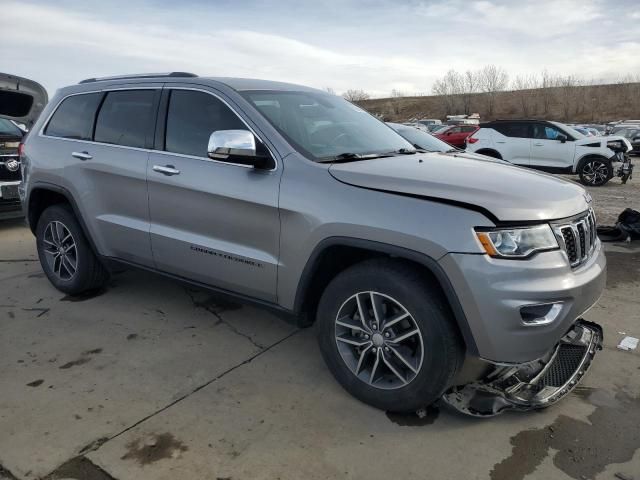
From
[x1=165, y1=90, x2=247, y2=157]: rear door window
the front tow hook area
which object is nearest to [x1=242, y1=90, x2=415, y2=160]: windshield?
[x1=165, y1=90, x2=247, y2=157]: rear door window

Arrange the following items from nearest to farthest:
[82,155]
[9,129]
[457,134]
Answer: [82,155]
[9,129]
[457,134]

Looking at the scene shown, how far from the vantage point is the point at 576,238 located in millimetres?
2656

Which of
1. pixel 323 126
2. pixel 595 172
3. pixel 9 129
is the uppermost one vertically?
pixel 323 126

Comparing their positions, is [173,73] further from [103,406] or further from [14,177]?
[14,177]

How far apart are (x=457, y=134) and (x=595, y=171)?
11360 mm

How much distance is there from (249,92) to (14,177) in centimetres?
514

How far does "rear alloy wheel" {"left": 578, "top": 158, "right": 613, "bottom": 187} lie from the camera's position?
13242mm

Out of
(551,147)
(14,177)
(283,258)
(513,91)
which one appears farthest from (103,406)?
(513,91)

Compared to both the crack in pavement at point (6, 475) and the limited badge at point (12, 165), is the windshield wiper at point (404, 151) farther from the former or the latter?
the limited badge at point (12, 165)

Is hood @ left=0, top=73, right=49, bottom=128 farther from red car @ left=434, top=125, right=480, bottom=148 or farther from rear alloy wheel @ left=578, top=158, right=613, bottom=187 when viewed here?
red car @ left=434, top=125, right=480, bottom=148

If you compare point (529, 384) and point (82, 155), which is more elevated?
point (82, 155)

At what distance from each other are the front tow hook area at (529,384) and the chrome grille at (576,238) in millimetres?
581

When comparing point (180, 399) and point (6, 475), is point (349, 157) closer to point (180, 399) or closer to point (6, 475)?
point (180, 399)

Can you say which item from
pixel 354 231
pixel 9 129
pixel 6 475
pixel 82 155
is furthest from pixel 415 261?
pixel 9 129
